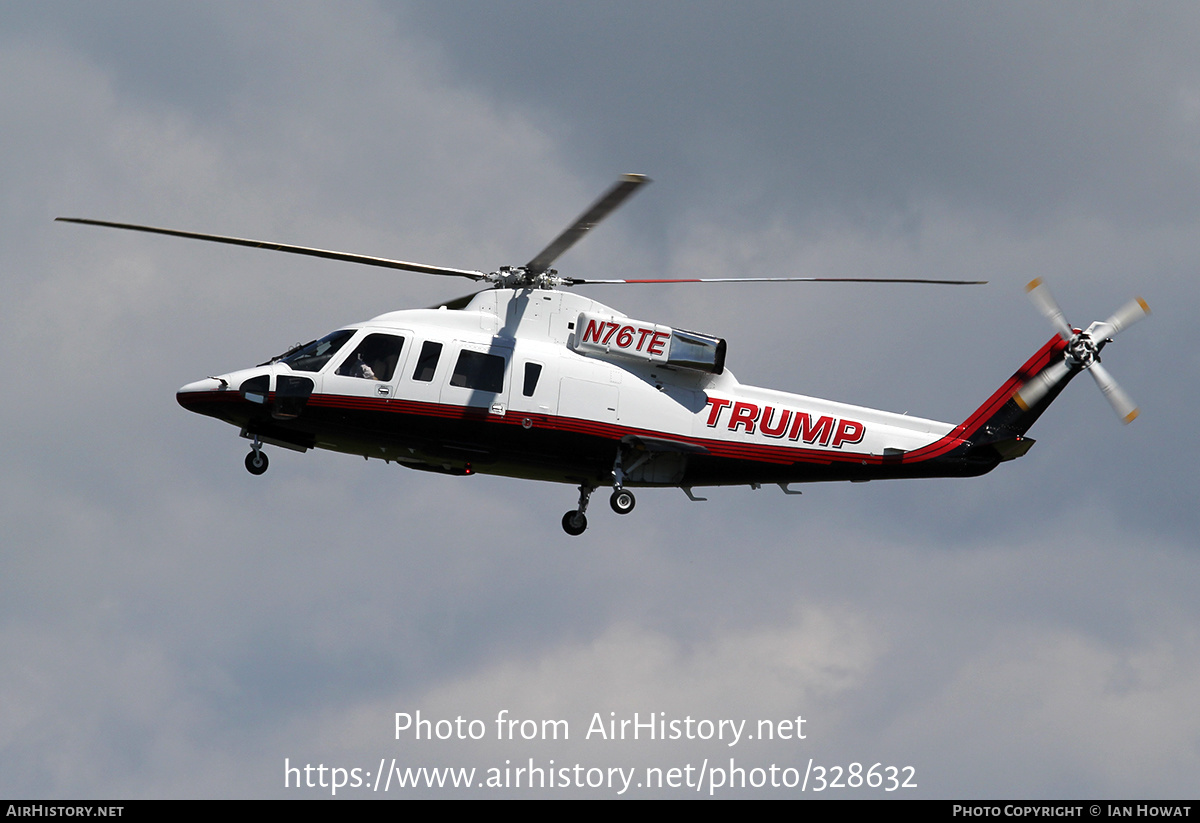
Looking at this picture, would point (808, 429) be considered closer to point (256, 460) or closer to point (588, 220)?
point (588, 220)

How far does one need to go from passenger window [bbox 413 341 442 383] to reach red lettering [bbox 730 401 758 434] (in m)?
7.46

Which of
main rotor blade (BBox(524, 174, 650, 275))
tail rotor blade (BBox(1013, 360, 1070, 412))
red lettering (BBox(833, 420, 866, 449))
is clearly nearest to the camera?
main rotor blade (BBox(524, 174, 650, 275))

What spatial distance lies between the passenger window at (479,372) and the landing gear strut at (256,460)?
4749 mm

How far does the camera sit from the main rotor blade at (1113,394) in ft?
105

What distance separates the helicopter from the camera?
30828 mm

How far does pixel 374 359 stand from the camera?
31.1 metres

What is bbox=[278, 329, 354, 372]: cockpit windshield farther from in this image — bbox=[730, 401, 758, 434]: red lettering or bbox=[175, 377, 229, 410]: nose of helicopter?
bbox=[730, 401, 758, 434]: red lettering

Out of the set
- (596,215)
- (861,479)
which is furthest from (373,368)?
(861,479)

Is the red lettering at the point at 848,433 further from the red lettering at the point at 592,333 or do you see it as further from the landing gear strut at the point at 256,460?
the landing gear strut at the point at 256,460

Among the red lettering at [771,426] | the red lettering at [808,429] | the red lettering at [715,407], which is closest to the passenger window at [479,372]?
the red lettering at [715,407]

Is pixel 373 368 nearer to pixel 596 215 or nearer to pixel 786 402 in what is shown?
pixel 596 215

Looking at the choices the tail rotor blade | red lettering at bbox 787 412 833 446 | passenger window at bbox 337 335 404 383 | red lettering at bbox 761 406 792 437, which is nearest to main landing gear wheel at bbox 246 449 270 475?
passenger window at bbox 337 335 404 383

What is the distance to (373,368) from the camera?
1222 inches

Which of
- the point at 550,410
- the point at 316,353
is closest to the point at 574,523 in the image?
the point at 550,410
